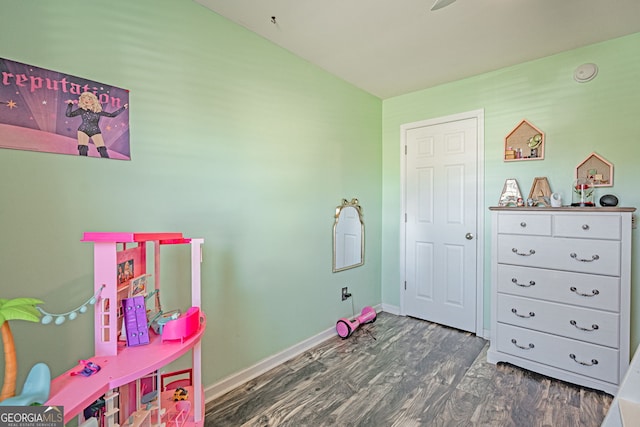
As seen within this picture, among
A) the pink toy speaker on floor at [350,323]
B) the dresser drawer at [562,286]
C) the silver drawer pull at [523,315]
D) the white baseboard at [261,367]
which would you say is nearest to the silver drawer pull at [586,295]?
the dresser drawer at [562,286]

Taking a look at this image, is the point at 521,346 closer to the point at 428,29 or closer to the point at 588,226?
the point at 588,226

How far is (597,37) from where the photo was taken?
2178 mm

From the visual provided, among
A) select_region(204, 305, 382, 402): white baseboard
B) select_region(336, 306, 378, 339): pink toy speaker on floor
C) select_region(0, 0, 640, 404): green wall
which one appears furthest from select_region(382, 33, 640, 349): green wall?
select_region(204, 305, 382, 402): white baseboard

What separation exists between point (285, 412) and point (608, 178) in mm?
2882

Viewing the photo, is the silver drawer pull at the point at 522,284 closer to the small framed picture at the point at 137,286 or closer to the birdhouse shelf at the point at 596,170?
the birdhouse shelf at the point at 596,170

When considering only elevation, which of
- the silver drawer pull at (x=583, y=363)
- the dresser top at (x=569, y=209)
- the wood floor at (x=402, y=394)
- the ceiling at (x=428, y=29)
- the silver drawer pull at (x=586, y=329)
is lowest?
the wood floor at (x=402, y=394)

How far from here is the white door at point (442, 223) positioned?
294 cm

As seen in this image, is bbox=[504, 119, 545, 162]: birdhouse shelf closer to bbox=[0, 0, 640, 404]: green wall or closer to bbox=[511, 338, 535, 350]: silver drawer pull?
bbox=[0, 0, 640, 404]: green wall

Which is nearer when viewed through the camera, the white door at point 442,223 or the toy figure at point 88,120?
the toy figure at point 88,120

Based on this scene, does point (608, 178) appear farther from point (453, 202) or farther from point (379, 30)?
point (379, 30)

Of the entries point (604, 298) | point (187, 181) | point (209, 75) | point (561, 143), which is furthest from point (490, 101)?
point (187, 181)

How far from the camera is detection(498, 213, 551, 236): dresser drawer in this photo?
2178mm

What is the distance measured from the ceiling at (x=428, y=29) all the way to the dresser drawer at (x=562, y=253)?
1.51m

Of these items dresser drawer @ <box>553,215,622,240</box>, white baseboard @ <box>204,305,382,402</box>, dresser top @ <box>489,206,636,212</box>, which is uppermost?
dresser top @ <box>489,206,636,212</box>
